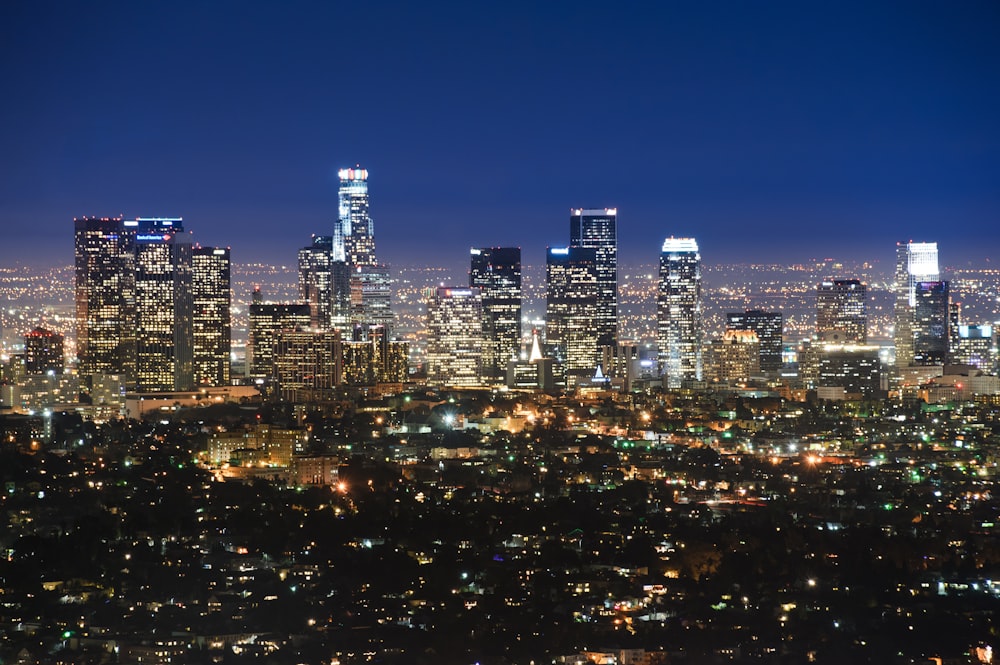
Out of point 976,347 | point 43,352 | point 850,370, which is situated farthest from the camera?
point 976,347

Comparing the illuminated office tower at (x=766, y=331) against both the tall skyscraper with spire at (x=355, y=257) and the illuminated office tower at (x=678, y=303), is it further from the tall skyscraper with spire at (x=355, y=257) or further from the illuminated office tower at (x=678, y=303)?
the tall skyscraper with spire at (x=355, y=257)

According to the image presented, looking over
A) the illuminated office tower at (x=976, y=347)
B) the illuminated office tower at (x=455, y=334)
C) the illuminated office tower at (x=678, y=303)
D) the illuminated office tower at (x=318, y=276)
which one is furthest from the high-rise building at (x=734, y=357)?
the illuminated office tower at (x=318, y=276)

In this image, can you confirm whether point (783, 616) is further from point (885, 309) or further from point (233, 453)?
point (885, 309)

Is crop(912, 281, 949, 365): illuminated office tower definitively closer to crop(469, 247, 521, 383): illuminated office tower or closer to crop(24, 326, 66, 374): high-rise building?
crop(469, 247, 521, 383): illuminated office tower

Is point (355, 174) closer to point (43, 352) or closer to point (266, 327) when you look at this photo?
point (266, 327)

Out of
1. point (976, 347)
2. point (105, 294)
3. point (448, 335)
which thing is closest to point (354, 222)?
point (448, 335)

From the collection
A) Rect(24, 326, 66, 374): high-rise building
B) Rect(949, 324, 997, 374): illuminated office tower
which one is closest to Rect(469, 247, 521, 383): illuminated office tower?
Rect(949, 324, 997, 374): illuminated office tower

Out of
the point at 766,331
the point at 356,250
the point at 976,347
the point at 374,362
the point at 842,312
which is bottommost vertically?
the point at 374,362
